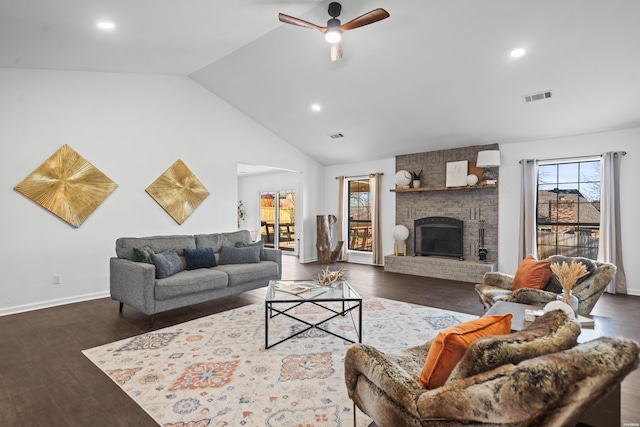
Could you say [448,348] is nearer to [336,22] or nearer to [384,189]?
[336,22]

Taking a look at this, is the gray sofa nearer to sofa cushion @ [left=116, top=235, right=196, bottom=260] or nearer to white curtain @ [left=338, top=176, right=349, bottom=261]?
sofa cushion @ [left=116, top=235, right=196, bottom=260]

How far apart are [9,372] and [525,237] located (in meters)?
6.81

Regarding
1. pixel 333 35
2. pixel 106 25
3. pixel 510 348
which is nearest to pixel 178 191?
pixel 106 25

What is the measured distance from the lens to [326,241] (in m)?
8.04

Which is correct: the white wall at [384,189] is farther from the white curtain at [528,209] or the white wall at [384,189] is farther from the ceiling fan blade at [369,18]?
the ceiling fan blade at [369,18]

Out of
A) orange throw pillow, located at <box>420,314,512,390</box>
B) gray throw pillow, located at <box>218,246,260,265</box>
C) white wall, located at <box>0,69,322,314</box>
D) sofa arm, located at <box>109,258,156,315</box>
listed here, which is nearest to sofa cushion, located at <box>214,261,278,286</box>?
gray throw pillow, located at <box>218,246,260,265</box>

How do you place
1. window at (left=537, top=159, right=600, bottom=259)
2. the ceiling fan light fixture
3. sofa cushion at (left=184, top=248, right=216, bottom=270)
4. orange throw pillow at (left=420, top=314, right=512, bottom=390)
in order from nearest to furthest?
1. orange throw pillow at (left=420, top=314, right=512, bottom=390)
2. the ceiling fan light fixture
3. sofa cushion at (left=184, top=248, right=216, bottom=270)
4. window at (left=537, top=159, right=600, bottom=259)

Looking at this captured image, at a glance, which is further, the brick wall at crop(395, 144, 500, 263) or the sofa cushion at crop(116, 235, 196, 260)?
the brick wall at crop(395, 144, 500, 263)

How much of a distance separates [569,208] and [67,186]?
305 inches

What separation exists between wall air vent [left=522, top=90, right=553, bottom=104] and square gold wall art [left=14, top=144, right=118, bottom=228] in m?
6.11

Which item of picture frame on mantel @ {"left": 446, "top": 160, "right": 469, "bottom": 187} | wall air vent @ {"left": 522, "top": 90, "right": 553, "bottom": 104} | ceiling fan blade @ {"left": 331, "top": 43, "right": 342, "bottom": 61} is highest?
ceiling fan blade @ {"left": 331, "top": 43, "right": 342, "bottom": 61}

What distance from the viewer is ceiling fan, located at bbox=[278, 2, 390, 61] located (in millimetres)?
2998

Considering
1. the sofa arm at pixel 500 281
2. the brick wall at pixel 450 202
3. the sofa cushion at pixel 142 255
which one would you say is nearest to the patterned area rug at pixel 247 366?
the sofa arm at pixel 500 281

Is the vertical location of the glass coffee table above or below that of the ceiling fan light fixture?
below
